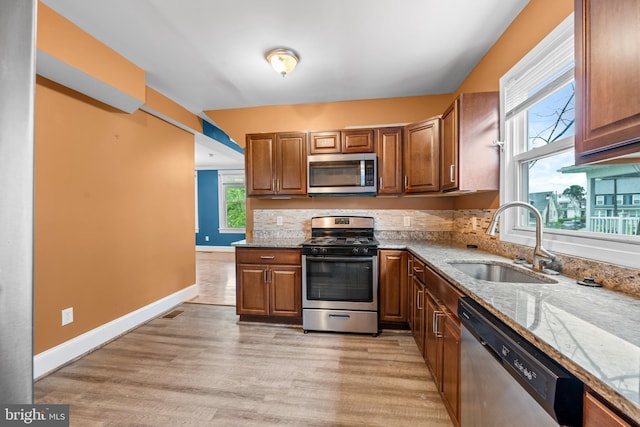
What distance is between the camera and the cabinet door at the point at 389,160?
115 inches

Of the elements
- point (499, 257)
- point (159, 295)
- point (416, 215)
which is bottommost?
point (159, 295)

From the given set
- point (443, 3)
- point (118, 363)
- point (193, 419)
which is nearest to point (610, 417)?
point (193, 419)

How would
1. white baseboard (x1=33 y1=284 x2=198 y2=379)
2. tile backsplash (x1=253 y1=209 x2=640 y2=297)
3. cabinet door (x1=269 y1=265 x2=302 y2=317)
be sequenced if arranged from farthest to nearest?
cabinet door (x1=269 y1=265 x2=302 y2=317), tile backsplash (x1=253 y1=209 x2=640 y2=297), white baseboard (x1=33 y1=284 x2=198 y2=379)

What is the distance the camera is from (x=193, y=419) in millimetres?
1608

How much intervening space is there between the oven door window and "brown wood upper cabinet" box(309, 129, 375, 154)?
3.98 ft

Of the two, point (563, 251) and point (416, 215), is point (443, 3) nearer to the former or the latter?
point (563, 251)

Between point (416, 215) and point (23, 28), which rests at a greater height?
point (23, 28)

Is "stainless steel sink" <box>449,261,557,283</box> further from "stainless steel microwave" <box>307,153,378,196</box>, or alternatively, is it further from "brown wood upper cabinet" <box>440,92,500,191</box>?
"stainless steel microwave" <box>307,153,378,196</box>

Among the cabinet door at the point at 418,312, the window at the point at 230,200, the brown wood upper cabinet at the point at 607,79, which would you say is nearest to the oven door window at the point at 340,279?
the cabinet door at the point at 418,312

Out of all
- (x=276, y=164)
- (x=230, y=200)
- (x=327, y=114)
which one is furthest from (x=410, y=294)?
(x=230, y=200)

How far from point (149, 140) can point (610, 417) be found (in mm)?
3886

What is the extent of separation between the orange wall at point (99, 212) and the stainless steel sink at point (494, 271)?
3076mm

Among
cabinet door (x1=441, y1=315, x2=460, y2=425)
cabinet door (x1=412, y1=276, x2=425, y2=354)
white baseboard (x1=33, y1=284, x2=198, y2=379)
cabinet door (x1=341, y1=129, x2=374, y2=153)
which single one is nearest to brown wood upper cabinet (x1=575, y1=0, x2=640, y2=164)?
cabinet door (x1=441, y1=315, x2=460, y2=425)

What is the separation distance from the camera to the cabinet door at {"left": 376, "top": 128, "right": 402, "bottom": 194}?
2918 mm
